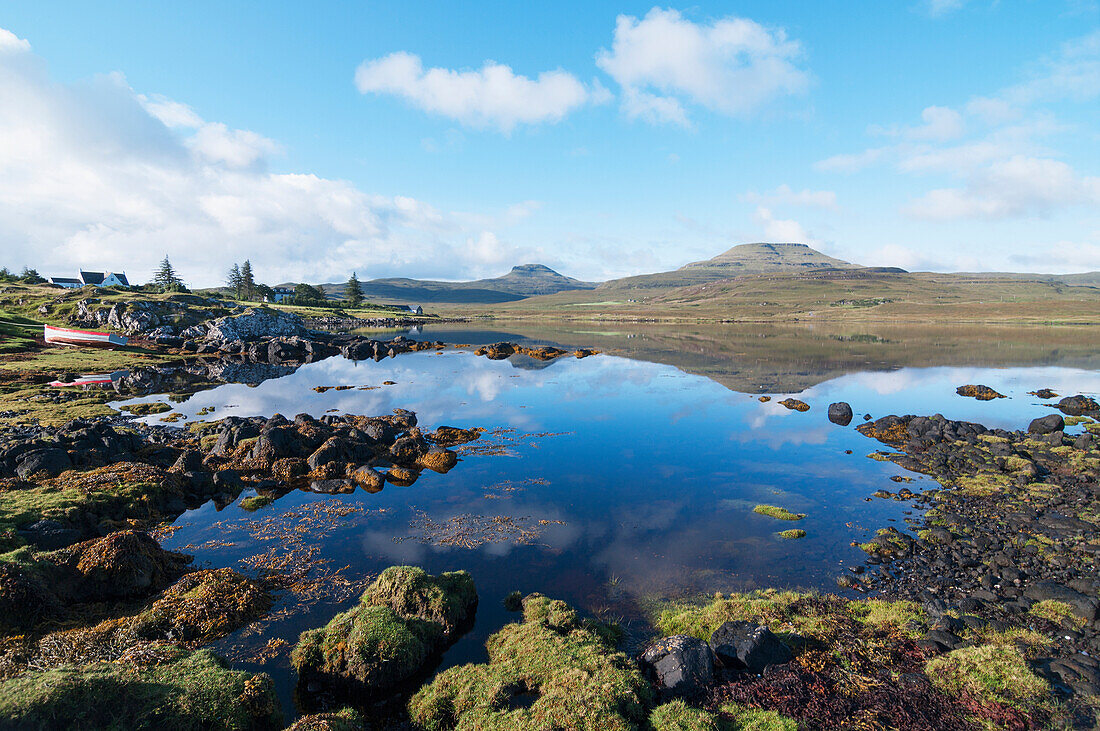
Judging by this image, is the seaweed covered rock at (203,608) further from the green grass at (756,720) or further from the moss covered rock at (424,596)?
the green grass at (756,720)

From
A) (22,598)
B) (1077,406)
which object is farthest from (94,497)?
(1077,406)

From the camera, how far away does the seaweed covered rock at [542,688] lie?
955 centimetres

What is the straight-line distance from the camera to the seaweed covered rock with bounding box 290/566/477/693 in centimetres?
1128

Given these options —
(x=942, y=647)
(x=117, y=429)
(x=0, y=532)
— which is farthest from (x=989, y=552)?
(x=117, y=429)

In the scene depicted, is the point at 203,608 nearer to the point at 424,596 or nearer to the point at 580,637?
the point at 424,596

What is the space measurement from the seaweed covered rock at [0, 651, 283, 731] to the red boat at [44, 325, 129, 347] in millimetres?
86269

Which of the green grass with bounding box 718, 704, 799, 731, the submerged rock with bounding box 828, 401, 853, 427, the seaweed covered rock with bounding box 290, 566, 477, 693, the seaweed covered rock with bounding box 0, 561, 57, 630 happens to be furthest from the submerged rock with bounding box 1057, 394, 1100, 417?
the seaweed covered rock with bounding box 0, 561, 57, 630

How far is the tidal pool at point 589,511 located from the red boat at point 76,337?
4365 cm

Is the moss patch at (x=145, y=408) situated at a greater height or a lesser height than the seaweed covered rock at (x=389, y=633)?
greater

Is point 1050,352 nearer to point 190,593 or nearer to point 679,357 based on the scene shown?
point 679,357

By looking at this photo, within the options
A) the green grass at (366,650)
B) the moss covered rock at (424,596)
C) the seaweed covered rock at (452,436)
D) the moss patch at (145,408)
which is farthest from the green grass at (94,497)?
the moss patch at (145,408)

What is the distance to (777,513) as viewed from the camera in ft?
70.3

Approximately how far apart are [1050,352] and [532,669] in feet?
353

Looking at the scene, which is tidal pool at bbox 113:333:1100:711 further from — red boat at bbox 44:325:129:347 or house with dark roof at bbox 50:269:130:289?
house with dark roof at bbox 50:269:130:289
